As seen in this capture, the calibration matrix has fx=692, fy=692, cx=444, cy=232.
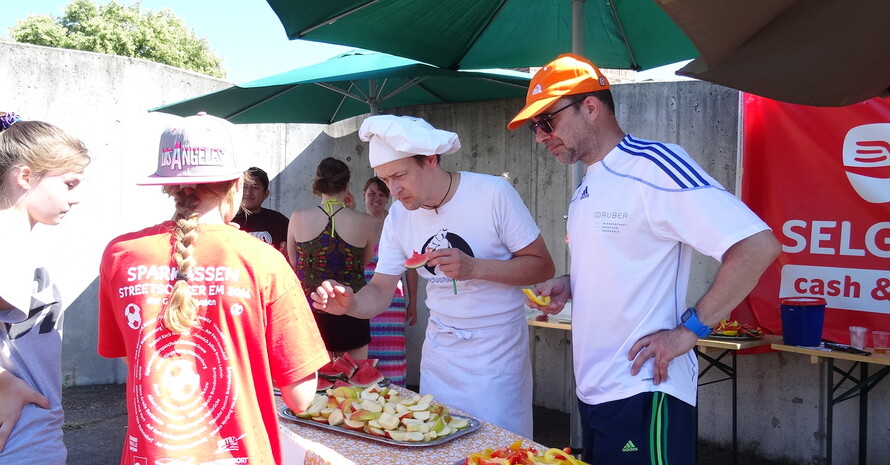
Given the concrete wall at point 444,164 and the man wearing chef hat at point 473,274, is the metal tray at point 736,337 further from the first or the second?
the man wearing chef hat at point 473,274

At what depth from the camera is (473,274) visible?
2.56m

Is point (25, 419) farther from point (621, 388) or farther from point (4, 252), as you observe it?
point (621, 388)

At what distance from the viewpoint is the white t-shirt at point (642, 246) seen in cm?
195

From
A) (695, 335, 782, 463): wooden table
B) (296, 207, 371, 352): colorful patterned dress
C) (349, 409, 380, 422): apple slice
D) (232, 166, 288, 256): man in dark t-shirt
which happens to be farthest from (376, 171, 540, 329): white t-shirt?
(232, 166, 288, 256): man in dark t-shirt

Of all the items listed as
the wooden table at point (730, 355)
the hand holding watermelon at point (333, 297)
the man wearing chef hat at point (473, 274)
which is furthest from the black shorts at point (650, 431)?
the wooden table at point (730, 355)

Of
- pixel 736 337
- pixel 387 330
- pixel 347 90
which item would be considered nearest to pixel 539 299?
→ pixel 736 337

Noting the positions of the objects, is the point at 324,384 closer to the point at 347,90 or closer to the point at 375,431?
the point at 375,431

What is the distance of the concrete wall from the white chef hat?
9.05ft

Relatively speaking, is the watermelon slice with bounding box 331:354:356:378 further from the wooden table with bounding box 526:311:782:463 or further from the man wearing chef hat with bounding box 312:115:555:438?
the wooden table with bounding box 526:311:782:463

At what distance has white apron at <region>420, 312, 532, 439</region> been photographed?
267 cm

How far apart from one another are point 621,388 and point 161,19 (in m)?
36.2

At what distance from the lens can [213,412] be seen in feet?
5.22

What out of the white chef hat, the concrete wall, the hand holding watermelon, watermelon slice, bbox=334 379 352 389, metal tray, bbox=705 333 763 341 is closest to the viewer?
the hand holding watermelon

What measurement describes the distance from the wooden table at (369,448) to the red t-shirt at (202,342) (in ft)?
1.76
